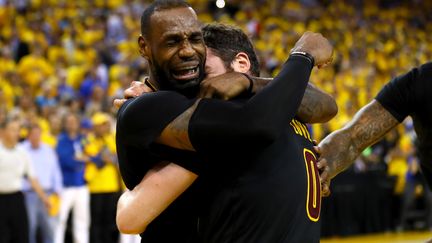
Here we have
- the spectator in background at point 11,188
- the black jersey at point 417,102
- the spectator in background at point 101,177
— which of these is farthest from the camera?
the spectator in background at point 101,177

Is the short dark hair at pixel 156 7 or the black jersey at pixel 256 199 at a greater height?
the short dark hair at pixel 156 7

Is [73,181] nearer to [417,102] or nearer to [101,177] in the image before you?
[101,177]

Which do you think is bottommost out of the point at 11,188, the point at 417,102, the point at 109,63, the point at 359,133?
the point at 11,188

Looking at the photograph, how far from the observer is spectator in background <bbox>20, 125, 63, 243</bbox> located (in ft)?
36.6

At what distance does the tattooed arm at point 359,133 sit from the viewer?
427cm

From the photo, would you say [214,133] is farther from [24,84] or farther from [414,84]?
[24,84]

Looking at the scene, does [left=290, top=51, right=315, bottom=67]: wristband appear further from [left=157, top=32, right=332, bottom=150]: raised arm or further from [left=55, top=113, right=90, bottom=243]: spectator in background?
[left=55, top=113, right=90, bottom=243]: spectator in background

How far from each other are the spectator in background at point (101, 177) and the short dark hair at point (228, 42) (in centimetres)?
860

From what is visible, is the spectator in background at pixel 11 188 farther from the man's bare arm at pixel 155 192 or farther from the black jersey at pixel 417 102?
the man's bare arm at pixel 155 192

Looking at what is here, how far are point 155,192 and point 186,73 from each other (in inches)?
17.5

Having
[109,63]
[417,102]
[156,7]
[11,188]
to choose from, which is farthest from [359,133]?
[109,63]

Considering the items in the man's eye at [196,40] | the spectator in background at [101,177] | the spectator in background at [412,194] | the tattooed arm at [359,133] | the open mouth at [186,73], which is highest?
the man's eye at [196,40]

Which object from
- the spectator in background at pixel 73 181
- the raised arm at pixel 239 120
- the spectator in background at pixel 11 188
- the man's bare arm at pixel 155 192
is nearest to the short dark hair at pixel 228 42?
the raised arm at pixel 239 120

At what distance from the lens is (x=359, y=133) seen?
4.54m
